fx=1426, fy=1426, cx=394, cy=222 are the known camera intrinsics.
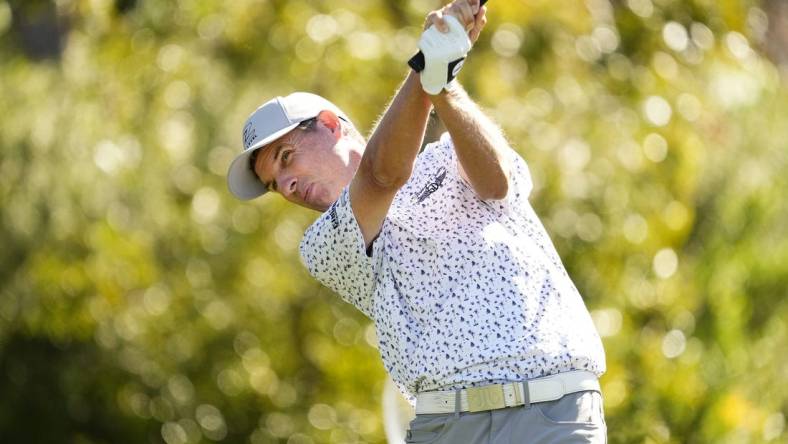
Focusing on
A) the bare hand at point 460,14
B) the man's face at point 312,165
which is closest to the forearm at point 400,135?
the bare hand at point 460,14

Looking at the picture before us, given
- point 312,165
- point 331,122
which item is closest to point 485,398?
point 312,165

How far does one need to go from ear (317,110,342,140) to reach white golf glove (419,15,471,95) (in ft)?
2.31

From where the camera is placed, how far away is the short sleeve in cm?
313

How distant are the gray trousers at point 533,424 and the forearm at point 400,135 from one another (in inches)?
21.4

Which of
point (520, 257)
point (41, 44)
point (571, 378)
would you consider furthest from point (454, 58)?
point (41, 44)

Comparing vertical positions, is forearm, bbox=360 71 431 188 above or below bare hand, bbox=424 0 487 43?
below

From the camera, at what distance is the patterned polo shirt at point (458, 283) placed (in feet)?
9.95

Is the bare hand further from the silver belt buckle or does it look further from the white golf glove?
the silver belt buckle

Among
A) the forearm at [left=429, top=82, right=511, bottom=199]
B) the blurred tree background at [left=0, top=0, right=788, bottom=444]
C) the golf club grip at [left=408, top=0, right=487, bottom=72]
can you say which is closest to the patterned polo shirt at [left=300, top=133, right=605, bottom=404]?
the forearm at [left=429, top=82, right=511, bottom=199]

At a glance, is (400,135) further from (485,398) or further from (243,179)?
(243,179)

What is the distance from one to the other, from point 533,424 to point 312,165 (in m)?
0.83

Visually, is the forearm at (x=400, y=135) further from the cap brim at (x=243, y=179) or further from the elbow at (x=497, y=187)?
the cap brim at (x=243, y=179)

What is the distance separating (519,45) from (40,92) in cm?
256

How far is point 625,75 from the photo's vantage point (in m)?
7.56
